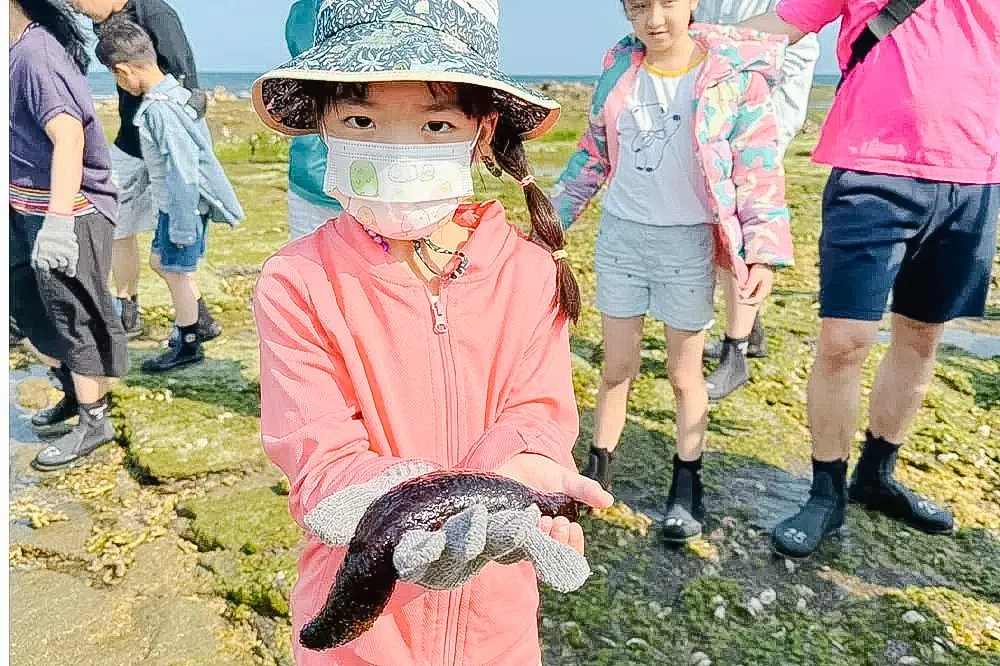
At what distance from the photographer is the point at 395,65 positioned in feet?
4.66

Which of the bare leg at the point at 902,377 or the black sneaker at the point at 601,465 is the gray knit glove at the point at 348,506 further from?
the bare leg at the point at 902,377

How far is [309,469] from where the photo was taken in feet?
4.95

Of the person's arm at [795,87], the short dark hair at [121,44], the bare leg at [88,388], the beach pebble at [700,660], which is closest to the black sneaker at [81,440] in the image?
the bare leg at [88,388]

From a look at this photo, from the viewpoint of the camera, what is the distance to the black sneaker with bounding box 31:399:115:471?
13.4 ft

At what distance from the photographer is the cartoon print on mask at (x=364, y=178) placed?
158 cm

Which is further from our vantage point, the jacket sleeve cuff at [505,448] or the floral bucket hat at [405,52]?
the jacket sleeve cuff at [505,448]

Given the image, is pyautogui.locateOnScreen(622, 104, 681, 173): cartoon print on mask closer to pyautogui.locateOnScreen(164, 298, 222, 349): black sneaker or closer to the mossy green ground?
the mossy green ground

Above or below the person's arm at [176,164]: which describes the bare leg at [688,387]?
below

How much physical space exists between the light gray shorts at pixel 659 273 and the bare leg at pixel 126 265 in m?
3.77

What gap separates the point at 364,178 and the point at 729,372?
379 centimetres

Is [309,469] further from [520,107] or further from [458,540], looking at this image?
[520,107]

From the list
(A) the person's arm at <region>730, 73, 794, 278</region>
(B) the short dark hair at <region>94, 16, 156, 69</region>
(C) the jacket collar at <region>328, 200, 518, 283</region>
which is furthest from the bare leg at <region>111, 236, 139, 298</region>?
(C) the jacket collar at <region>328, 200, 518, 283</region>

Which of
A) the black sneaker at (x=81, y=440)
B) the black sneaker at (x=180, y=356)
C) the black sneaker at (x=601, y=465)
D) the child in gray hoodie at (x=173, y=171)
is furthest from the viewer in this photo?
the black sneaker at (x=180, y=356)

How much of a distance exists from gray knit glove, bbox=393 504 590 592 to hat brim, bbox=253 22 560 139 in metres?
0.75
